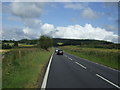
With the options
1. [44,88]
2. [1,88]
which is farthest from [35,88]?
[1,88]

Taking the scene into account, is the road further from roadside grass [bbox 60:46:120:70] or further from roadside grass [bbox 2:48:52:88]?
roadside grass [bbox 60:46:120:70]

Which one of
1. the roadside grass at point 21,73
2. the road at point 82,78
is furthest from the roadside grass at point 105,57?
the roadside grass at point 21,73

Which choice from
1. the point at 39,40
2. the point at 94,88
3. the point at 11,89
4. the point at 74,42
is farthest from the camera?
the point at 74,42

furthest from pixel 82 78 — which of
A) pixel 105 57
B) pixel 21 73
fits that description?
pixel 105 57

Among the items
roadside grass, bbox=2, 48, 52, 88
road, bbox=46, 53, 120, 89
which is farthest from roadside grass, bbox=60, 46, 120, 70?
roadside grass, bbox=2, 48, 52, 88

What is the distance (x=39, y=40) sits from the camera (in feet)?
Answer: 254

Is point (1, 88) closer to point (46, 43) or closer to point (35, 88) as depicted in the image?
point (35, 88)

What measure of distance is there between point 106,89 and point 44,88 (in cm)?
269

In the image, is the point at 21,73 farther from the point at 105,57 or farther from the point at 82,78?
the point at 105,57

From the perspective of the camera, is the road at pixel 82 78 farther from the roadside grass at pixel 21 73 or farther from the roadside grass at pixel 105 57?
the roadside grass at pixel 105 57

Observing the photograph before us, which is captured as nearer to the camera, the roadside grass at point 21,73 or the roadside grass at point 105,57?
the roadside grass at point 21,73

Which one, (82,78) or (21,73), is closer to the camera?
(82,78)

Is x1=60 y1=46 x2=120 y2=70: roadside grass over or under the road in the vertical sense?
under

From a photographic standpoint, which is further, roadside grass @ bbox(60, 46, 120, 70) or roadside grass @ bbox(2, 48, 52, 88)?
roadside grass @ bbox(60, 46, 120, 70)
